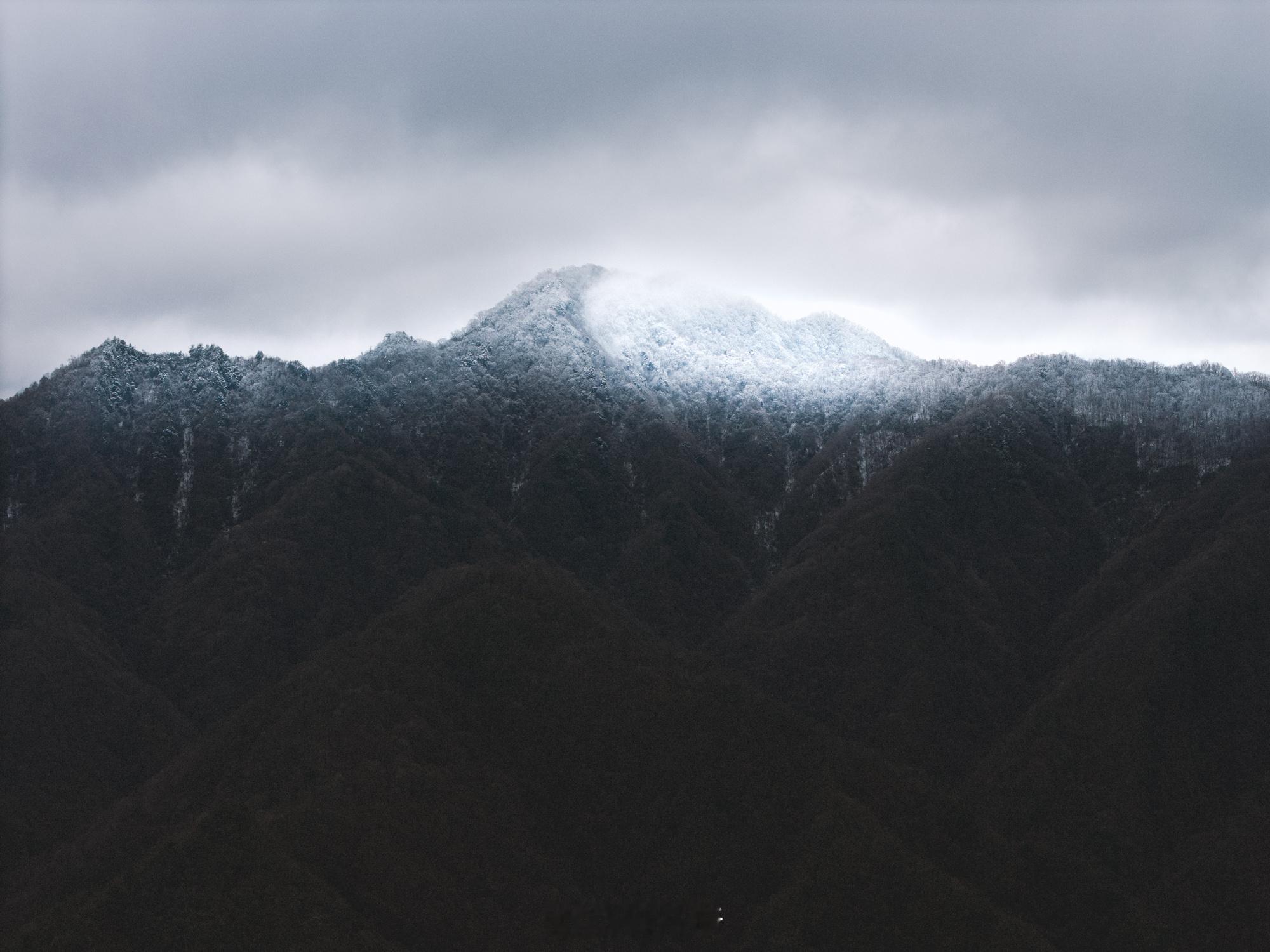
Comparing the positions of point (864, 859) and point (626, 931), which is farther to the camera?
point (864, 859)

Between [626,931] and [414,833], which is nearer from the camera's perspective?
[626,931]

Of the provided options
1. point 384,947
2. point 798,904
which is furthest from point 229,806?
point 798,904

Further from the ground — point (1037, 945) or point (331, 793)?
point (331, 793)

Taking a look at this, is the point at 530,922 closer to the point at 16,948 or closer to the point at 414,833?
the point at 414,833

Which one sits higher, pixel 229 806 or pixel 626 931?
pixel 229 806

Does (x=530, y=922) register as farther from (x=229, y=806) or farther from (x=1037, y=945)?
(x=1037, y=945)

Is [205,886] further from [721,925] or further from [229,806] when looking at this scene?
[721,925]

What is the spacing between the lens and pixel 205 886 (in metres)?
179

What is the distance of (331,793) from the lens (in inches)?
7840

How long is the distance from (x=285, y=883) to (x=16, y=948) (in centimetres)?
2754

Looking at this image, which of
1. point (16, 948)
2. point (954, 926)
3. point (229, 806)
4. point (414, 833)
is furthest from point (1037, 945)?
point (16, 948)

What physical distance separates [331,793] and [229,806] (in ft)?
44.9

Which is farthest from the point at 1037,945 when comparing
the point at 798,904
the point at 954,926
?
the point at 798,904

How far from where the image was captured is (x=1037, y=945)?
7554 inches
